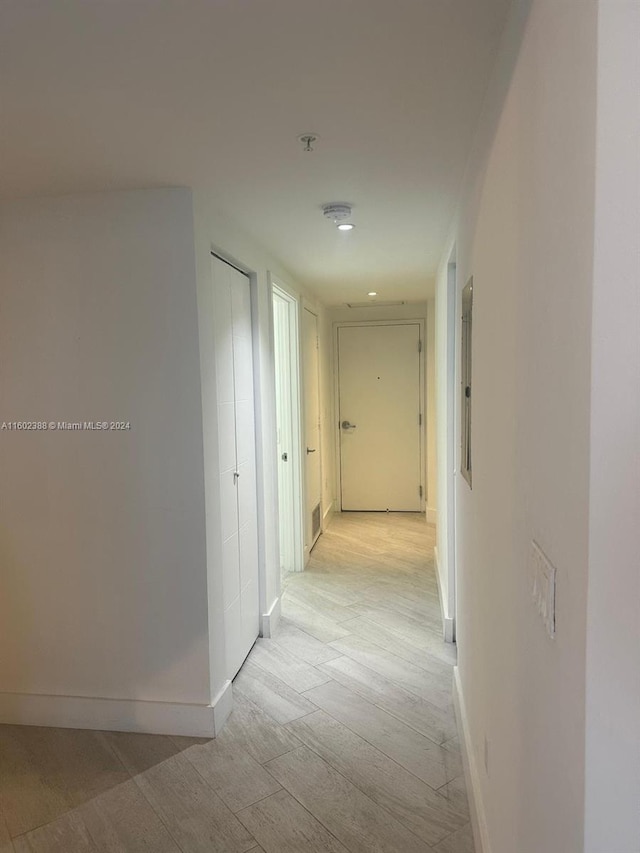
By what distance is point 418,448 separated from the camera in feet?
20.0

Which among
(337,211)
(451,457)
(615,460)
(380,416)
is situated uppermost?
(337,211)

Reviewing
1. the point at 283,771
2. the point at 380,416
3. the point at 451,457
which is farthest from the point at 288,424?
the point at 283,771

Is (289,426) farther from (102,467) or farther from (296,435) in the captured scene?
(102,467)

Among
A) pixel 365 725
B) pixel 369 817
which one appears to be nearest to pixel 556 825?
pixel 369 817

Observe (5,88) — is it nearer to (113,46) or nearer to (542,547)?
(113,46)

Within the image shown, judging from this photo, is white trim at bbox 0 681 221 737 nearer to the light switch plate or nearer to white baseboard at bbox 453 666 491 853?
white baseboard at bbox 453 666 491 853

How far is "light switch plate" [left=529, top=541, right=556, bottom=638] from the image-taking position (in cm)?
89

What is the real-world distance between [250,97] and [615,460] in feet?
4.44

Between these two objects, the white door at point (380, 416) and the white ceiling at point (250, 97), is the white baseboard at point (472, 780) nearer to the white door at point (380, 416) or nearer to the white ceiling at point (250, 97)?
the white ceiling at point (250, 97)

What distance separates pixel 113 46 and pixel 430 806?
7.97ft

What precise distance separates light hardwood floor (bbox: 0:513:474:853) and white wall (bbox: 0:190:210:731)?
0.24 meters

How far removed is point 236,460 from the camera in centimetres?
285

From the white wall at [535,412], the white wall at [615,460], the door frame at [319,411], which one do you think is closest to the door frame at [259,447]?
the door frame at [319,411]

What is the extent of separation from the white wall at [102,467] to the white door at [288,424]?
1.82 metres
